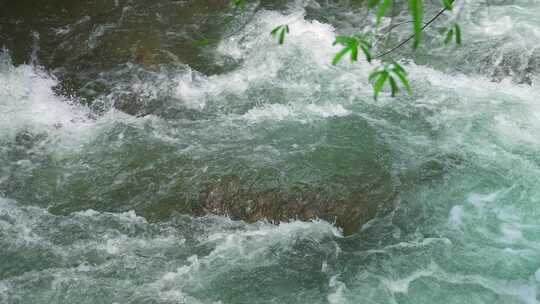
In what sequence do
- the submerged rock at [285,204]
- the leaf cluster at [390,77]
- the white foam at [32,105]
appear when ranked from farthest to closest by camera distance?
the white foam at [32,105] < the submerged rock at [285,204] < the leaf cluster at [390,77]

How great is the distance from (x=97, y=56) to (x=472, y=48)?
4.55 meters

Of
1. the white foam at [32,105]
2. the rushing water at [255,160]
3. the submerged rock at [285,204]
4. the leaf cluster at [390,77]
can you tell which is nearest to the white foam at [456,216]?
the rushing water at [255,160]

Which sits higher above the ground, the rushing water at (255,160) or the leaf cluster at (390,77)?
the leaf cluster at (390,77)

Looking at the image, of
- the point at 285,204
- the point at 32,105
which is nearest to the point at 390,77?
the point at 285,204

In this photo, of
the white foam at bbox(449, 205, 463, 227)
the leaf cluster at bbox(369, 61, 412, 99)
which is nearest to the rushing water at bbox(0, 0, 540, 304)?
the white foam at bbox(449, 205, 463, 227)

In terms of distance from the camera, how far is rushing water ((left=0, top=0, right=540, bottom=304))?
464cm

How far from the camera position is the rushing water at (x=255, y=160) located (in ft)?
15.2

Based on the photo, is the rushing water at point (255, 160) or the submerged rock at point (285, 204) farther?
the submerged rock at point (285, 204)

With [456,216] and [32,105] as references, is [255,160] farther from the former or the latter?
[32,105]

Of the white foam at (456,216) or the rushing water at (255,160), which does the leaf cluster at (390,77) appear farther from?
the white foam at (456,216)

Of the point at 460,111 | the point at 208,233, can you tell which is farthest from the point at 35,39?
the point at 460,111

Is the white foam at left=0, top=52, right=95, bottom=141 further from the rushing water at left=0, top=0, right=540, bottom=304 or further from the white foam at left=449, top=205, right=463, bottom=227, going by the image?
the white foam at left=449, top=205, right=463, bottom=227

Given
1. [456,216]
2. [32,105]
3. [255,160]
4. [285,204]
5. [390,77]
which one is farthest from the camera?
[32,105]

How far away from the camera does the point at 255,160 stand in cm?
548
